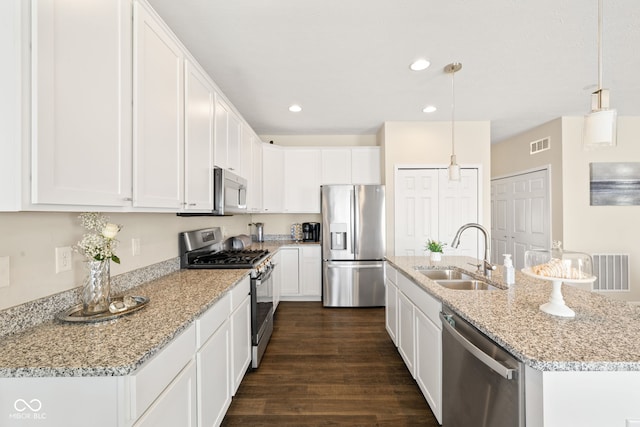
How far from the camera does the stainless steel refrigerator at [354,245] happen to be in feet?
12.9

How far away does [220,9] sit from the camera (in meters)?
1.81

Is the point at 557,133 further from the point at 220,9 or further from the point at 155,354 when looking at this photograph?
the point at 155,354

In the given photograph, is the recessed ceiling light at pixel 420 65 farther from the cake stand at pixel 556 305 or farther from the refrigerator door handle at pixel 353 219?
the cake stand at pixel 556 305

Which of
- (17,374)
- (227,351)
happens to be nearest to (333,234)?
(227,351)

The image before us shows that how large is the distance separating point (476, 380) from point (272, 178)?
11.8 ft

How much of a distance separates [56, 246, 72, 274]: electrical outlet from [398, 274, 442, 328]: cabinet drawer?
1982 millimetres

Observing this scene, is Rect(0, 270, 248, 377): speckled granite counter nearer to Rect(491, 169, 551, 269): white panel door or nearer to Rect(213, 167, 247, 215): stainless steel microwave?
Rect(213, 167, 247, 215): stainless steel microwave

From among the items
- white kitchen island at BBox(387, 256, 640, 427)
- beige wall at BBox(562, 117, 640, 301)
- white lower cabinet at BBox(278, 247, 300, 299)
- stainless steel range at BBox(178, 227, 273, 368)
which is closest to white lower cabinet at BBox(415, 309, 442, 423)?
white kitchen island at BBox(387, 256, 640, 427)

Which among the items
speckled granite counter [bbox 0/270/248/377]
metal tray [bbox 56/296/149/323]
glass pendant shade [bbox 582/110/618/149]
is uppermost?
glass pendant shade [bbox 582/110/618/149]

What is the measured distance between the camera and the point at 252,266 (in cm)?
235

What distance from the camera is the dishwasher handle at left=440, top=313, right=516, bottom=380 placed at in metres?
1.01

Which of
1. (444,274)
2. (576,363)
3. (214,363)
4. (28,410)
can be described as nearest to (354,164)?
(444,274)

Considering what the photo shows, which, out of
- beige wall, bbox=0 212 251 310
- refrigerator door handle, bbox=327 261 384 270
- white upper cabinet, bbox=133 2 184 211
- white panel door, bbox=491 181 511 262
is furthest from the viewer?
white panel door, bbox=491 181 511 262

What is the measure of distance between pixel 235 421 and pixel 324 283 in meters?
2.28
